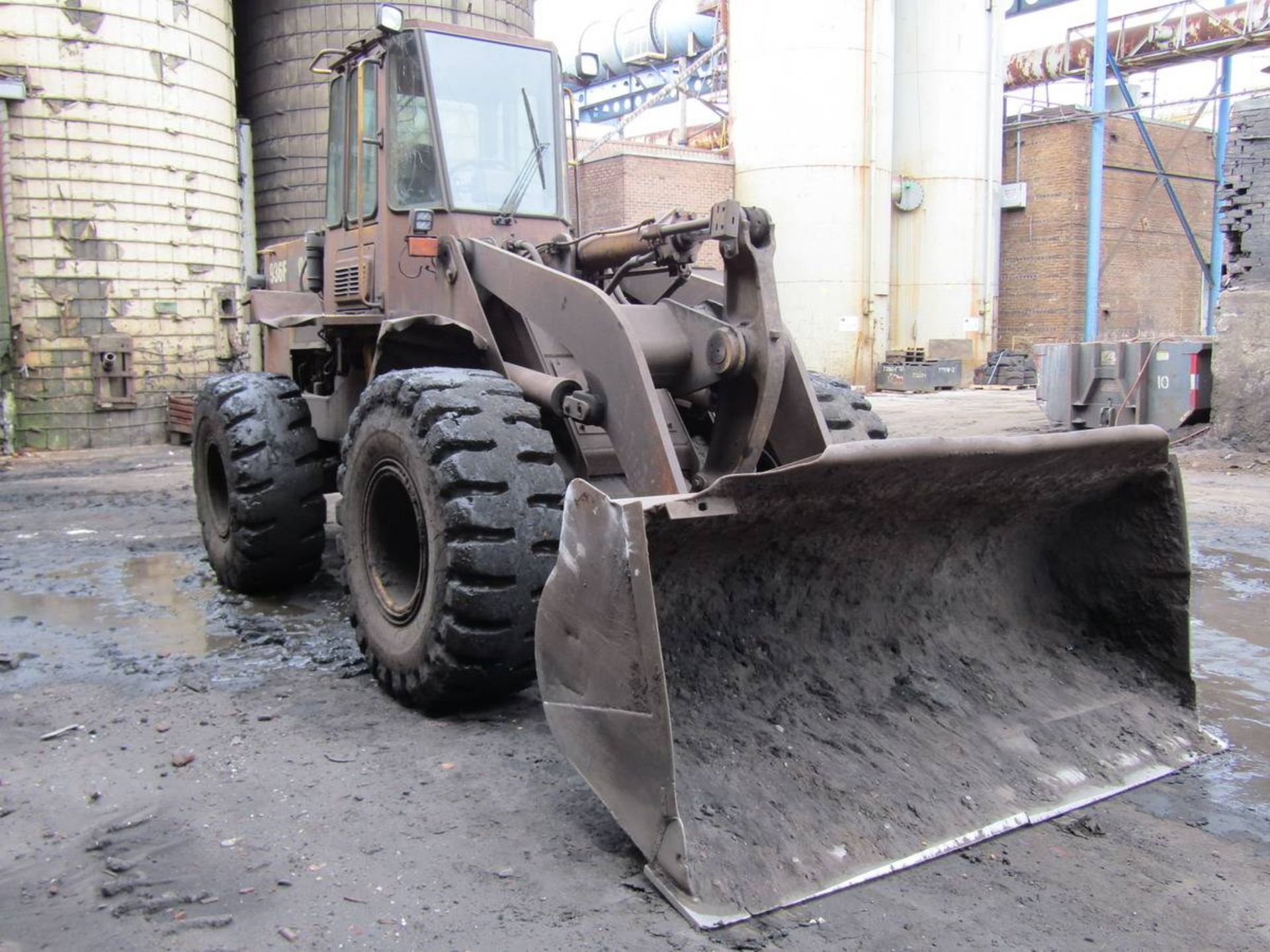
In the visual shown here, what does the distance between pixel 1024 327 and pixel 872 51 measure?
895 centimetres

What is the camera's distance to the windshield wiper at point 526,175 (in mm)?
5398

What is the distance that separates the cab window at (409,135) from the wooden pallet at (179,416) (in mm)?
9370

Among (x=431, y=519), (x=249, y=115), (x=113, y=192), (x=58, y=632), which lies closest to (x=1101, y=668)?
(x=431, y=519)

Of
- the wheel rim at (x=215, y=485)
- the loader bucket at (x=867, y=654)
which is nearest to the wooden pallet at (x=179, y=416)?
the wheel rim at (x=215, y=485)

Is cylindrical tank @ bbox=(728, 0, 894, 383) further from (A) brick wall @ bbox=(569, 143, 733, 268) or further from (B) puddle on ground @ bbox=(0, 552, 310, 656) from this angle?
(B) puddle on ground @ bbox=(0, 552, 310, 656)

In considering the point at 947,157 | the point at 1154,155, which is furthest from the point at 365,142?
the point at 1154,155

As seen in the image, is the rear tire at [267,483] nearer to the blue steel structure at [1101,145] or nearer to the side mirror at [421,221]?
the side mirror at [421,221]

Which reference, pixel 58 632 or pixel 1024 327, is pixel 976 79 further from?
pixel 58 632

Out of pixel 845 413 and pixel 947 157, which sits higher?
pixel 947 157

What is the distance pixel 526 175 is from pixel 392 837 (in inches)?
136

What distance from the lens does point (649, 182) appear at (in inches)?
900

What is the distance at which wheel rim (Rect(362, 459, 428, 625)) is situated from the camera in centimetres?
441

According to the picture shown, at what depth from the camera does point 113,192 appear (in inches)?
534

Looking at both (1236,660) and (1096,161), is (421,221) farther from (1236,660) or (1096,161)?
(1096,161)
